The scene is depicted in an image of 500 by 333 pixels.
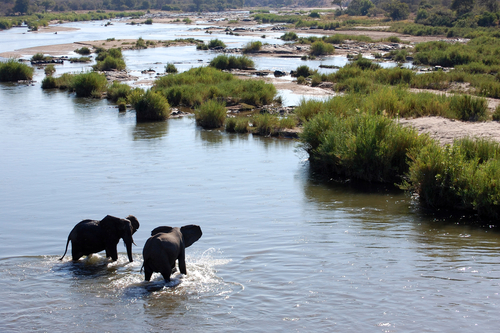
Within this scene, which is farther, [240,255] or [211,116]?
[211,116]

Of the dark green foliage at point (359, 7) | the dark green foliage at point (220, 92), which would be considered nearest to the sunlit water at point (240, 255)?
the dark green foliage at point (220, 92)

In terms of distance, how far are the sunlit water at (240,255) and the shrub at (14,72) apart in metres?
19.9

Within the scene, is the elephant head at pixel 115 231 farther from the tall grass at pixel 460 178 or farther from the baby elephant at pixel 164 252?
the tall grass at pixel 460 178

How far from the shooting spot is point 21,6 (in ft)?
362

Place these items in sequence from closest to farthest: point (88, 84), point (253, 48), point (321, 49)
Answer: point (88, 84), point (321, 49), point (253, 48)

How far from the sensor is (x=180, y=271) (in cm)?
639

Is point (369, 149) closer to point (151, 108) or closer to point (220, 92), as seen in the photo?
point (151, 108)

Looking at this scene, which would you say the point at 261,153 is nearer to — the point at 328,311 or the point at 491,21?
the point at 328,311

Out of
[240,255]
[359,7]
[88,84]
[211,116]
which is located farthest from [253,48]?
[359,7]

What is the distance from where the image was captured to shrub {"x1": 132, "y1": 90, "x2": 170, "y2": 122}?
21.2 m

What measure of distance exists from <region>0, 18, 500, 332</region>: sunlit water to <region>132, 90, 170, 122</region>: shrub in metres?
6.84

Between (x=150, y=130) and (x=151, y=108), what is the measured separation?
2.25 metres

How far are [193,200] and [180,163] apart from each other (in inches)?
150

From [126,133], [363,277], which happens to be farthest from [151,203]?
[126,133]
